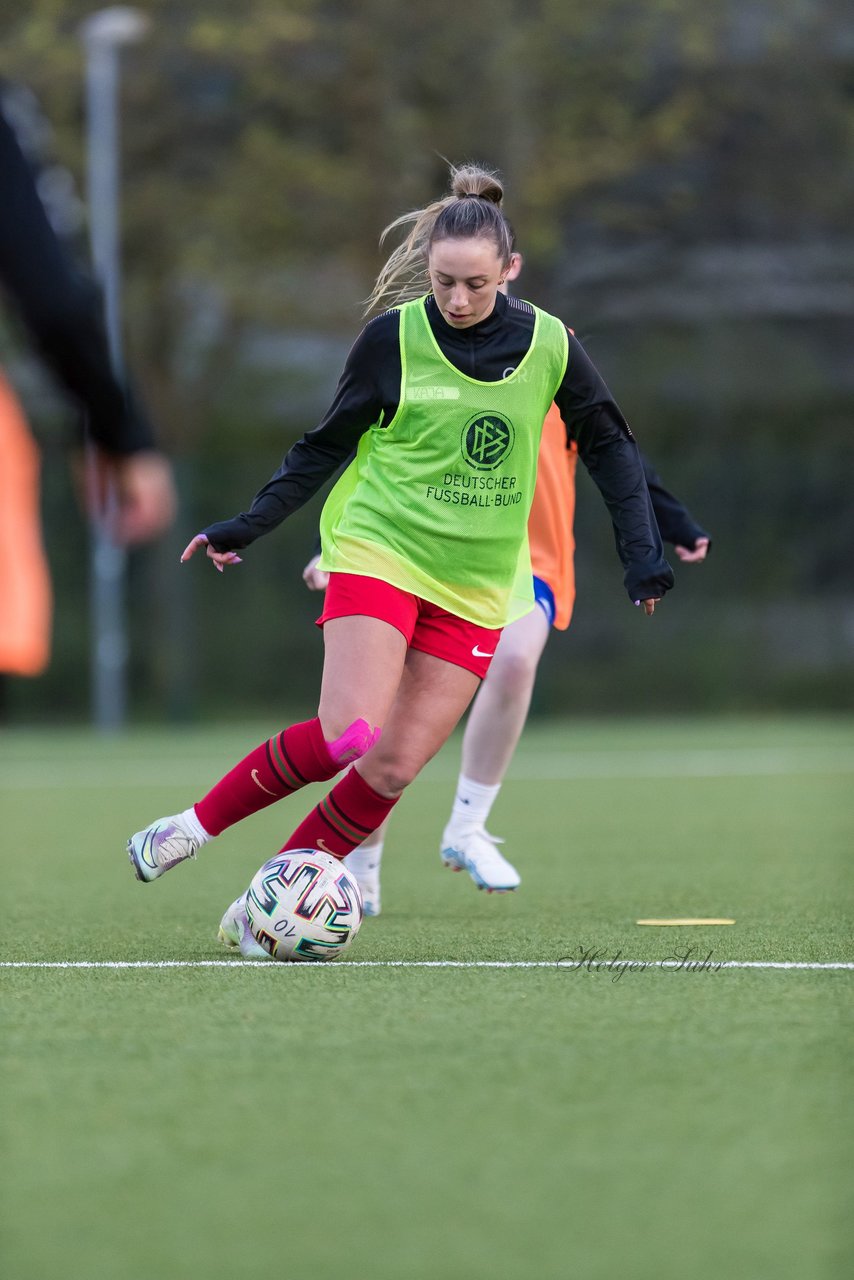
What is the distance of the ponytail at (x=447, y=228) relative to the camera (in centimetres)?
479

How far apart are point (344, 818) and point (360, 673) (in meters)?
0.38

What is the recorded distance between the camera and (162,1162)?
2.89 metres

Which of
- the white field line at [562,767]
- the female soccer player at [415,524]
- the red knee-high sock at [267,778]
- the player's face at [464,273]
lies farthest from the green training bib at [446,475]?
the white field line at [562,767]

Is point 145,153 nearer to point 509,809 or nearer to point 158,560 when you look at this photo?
point 158,560

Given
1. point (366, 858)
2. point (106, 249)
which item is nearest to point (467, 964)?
point (366, 858)

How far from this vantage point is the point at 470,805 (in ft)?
19.9

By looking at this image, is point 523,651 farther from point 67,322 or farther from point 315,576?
point 67,322

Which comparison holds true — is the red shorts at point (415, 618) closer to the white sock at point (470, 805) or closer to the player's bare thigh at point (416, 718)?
the player's bare thigh at point (416, 718)

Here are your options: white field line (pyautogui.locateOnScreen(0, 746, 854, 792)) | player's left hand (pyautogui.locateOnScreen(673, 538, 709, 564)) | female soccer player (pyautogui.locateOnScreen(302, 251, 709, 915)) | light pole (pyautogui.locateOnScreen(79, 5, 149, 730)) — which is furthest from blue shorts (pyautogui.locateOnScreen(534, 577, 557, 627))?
light pole (pyautogui.locateOnScreen(79, 5, 149, 730))

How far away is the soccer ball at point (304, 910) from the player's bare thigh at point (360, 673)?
1.09 ft

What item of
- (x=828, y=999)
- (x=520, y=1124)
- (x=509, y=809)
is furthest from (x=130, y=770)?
(x=520, y=1124)

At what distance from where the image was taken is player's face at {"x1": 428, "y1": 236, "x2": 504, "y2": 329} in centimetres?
476

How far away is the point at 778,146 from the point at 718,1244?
18.2 metres

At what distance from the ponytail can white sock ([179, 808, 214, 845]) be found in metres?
1.45
